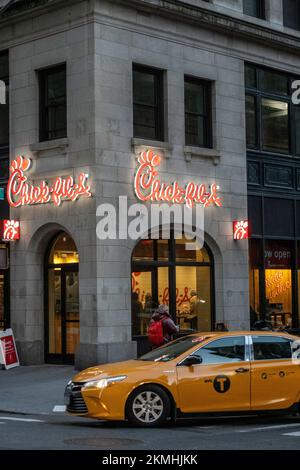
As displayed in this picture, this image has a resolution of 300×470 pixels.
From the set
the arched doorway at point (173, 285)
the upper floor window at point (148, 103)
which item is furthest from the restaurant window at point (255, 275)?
the upper floor window at point (148, 103)

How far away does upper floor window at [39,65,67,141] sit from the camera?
22.2m

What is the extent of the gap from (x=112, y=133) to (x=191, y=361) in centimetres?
912

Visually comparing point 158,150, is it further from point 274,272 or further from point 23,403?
point 23,403

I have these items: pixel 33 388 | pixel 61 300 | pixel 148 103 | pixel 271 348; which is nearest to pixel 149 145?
pixel 148 103

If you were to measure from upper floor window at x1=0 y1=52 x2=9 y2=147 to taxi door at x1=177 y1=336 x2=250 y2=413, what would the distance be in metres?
11.8

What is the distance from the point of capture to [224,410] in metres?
13.4

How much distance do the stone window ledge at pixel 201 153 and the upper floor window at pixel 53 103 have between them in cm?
329

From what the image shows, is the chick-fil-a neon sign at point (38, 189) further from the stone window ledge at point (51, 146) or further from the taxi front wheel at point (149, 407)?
the taxi front wheel at point (149, 407)

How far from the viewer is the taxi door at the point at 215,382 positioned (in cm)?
1320

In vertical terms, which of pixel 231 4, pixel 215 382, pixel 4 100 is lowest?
pixel 215 382

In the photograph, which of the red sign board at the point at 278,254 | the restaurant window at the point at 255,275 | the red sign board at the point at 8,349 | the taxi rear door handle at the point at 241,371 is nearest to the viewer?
the taxi rear door handle at the point at 241,371

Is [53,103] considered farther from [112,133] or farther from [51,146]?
[112,133]

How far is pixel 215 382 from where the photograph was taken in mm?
13344

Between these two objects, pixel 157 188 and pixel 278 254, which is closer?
pixel 157 188
